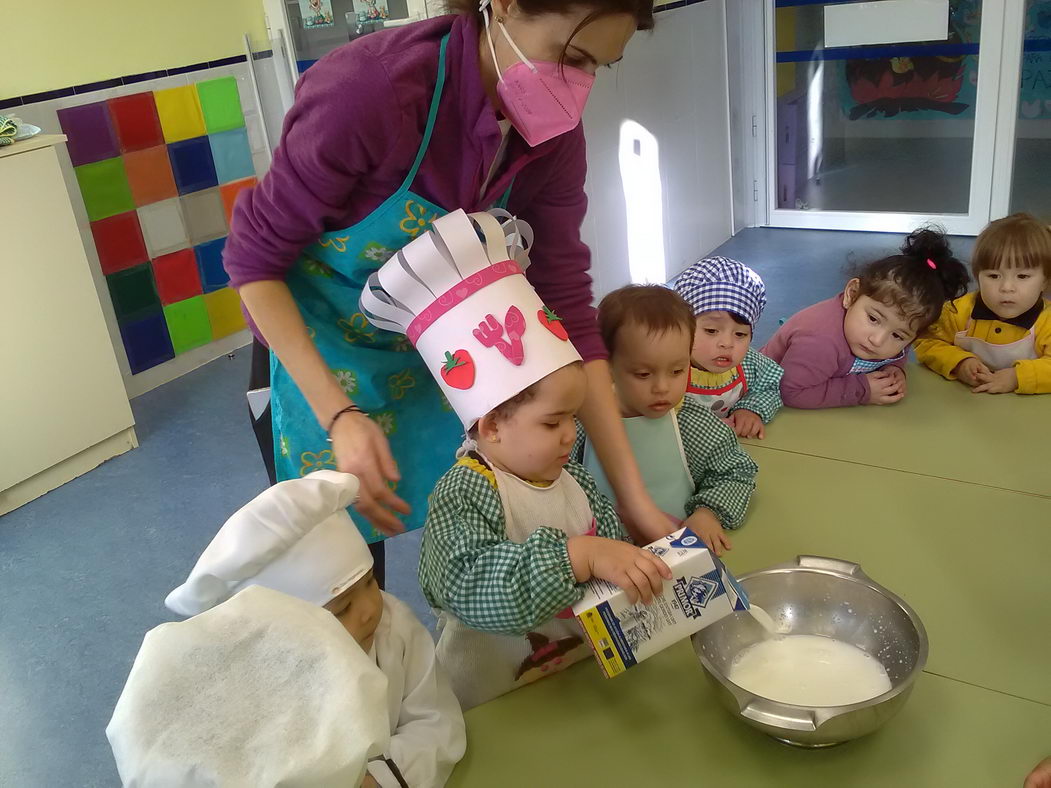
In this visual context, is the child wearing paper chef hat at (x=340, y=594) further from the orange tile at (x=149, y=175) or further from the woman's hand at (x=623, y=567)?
the orange tile at (x=149, y=175)

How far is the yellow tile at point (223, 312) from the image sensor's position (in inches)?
143

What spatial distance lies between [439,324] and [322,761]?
502mm

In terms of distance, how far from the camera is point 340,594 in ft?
2.76

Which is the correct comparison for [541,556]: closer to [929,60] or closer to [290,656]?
Result: [290,656]

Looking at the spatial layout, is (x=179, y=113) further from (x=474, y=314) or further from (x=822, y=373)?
(x=474, y=314)

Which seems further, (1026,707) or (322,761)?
(1026,707)

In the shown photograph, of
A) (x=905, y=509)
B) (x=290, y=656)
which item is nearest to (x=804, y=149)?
(x=905, y=509)

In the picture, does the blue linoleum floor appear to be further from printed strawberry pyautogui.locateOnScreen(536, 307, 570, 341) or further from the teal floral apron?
printed strawberry pyautogui.locateOnScreen(536, 307, 570, 341)

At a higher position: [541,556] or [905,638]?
[541,556]

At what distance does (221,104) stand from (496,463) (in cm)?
299

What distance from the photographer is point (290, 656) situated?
617 millimetres

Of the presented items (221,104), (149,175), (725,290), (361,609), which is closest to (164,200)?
(149,175)

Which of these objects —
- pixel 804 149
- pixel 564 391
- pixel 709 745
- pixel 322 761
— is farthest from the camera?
pixel 804 149

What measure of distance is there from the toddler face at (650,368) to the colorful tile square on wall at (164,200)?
97.7 inches
